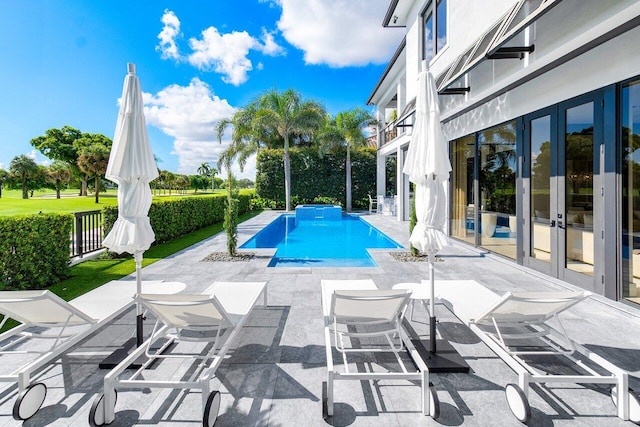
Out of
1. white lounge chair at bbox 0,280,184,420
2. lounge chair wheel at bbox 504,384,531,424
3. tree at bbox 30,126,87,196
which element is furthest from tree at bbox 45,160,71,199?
lounge chair wheel at bbox 504,384,531,424

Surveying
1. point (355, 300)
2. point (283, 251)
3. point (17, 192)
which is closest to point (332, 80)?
point (283, 251)

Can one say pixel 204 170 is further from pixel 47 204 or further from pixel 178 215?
pixel 178 215

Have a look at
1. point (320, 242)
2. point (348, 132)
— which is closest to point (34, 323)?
point (320, 242)

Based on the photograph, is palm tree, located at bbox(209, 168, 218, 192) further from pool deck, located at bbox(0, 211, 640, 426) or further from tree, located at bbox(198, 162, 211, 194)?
pool deck, located at bbox(0, 211, 640, 426)

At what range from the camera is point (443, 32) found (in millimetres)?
11617

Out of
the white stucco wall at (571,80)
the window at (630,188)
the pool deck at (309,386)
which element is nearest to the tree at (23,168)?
the pool deck at (309,386)

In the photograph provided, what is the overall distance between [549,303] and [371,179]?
2420 cm

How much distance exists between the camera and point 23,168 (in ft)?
141

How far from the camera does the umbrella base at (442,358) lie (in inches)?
136

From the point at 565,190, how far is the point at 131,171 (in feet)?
24.3

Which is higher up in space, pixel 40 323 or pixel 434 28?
pixel 434 28

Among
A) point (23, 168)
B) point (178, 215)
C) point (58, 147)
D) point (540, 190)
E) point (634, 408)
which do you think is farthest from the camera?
point (58, 147)

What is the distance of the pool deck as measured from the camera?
2797mm

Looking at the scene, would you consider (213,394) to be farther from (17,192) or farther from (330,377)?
(17,192)
